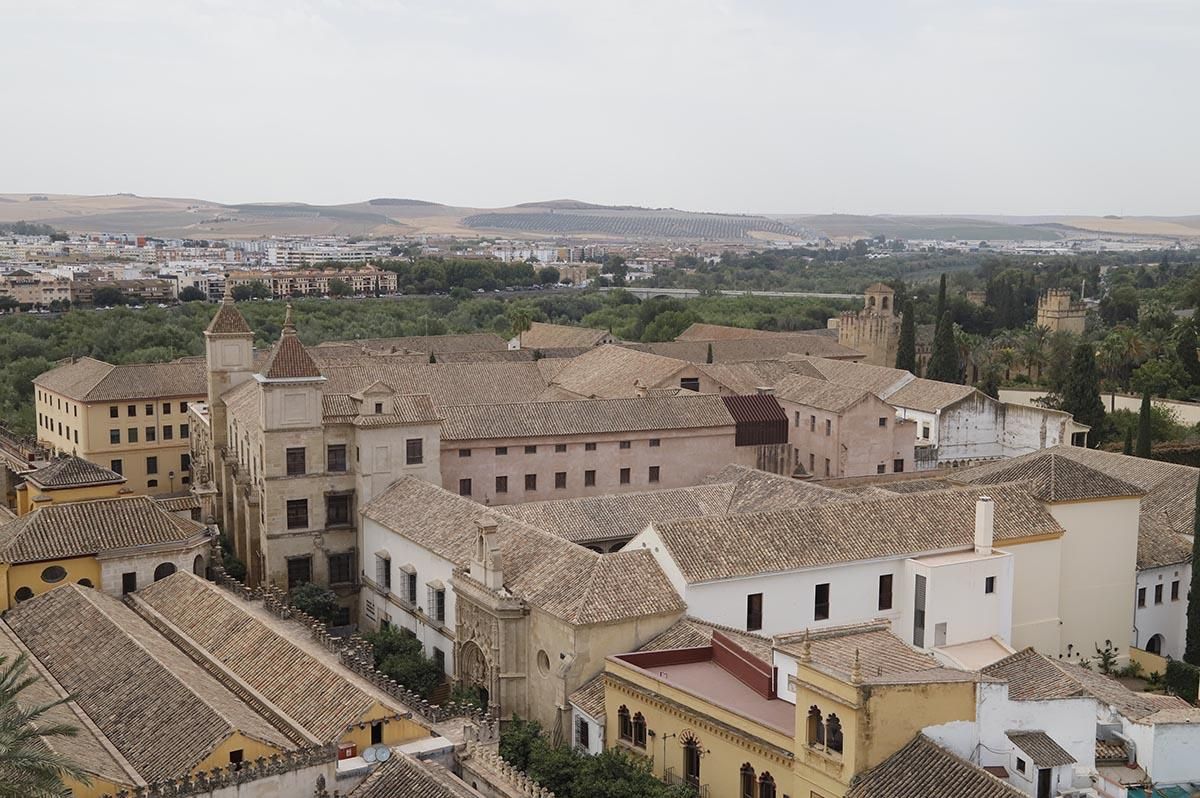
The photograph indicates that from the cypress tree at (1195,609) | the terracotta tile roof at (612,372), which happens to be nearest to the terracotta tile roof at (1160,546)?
the cypress tree at (1195,609)

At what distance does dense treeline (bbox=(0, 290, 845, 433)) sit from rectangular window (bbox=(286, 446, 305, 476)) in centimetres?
3267

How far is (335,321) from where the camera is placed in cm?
9925

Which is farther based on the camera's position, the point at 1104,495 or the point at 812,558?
the point at 1104,495

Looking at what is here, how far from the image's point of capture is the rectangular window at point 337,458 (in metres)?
37.8

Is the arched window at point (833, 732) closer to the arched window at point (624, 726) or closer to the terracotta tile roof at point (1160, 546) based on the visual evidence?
the arched window at point (624, 726)

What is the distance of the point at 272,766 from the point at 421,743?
3093 mm

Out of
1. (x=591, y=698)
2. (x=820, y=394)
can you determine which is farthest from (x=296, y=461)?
(x=820, y=394)

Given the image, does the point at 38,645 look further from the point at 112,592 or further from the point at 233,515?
the point at 233,515

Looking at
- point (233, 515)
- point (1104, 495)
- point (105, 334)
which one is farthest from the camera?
point (105, 334)

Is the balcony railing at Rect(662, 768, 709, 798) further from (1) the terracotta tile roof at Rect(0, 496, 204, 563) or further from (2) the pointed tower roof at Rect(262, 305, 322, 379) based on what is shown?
(2) the pointed tower roof at Rect(262, 305, 322, 379)

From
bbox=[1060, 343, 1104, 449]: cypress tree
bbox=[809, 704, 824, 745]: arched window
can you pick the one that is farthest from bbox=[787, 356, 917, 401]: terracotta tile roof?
bbox=[809, 704, 824, 745]: arched window

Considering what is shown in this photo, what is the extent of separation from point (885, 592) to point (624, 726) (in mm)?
8524

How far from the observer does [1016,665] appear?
27.7 meters

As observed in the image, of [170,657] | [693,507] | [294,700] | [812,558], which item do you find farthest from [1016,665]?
[170,657]
